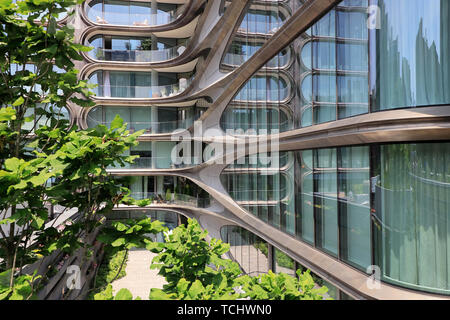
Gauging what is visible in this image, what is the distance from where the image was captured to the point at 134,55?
23953 millimetres

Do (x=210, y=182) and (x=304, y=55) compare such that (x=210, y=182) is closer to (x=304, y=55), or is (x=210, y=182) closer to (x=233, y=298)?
(x=304, y=55)

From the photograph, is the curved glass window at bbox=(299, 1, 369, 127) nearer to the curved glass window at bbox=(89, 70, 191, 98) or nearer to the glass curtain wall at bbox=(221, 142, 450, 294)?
the glass curtain wall at bbox=(221, 142, 450, 294)

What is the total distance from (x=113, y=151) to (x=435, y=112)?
4500 mm

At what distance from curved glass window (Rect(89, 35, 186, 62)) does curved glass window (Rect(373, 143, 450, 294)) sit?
2110 cm

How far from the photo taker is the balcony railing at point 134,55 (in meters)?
23.5

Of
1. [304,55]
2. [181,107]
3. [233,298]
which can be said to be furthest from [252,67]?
[181,107]

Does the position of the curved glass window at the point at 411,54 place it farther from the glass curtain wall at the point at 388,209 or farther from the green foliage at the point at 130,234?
the green foliage at the point at 130,234

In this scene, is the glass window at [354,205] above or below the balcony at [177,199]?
above

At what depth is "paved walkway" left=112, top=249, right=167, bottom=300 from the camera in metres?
15.2

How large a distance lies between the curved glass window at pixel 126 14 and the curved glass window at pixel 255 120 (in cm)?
1414

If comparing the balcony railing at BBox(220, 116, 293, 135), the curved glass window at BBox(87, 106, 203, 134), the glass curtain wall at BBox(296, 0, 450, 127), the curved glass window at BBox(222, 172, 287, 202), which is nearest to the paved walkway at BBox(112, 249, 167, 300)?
the curved glass window at BBox(222, 172, 287, 202)

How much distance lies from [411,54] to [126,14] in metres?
25.3

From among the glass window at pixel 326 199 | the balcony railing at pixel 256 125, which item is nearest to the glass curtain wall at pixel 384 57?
the glass window at pixel 326 199

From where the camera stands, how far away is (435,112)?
388cm
